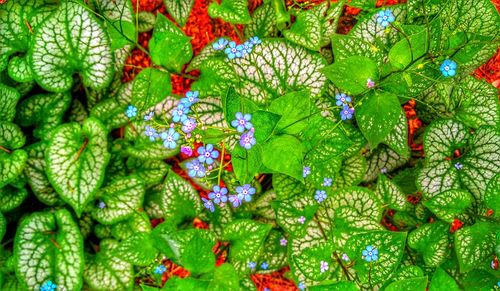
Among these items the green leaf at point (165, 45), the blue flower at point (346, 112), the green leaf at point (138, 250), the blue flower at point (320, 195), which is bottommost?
the green leaf at point (138, 250)

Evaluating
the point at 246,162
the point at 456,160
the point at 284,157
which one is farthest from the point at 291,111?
the point at 456,160

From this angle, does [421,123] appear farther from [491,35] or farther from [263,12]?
[263,12]

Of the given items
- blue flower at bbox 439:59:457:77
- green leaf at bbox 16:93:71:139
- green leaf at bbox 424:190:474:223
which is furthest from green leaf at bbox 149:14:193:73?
green leaf at bbox 424:190:474:223

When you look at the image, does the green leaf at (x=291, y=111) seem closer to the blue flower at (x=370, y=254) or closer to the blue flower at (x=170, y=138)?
the blue flower at (x=170, y=138)

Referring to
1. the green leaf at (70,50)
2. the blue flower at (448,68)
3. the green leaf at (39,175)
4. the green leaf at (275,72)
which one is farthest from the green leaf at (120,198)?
the blue flower at (448,68)

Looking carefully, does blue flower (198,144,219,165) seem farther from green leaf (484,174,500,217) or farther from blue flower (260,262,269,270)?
green leaf (484,174,500,217)

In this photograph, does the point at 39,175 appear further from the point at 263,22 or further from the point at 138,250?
the point at 263,22

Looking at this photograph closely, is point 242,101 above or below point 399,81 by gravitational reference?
below

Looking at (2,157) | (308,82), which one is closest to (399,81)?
(308,82)
